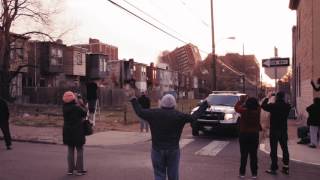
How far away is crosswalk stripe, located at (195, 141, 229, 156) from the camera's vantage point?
14.6m

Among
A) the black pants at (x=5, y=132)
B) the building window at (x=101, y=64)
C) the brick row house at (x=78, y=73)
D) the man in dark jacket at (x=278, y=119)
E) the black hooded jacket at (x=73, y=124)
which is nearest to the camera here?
the black hooded jacket at (x=73, y=124)

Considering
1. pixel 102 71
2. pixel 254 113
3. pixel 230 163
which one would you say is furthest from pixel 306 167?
pixel 102 71

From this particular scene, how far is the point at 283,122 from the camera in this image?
35.8ft

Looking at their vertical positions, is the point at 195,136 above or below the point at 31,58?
below

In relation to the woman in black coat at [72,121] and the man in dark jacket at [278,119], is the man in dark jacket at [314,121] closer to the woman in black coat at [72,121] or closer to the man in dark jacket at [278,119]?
the man in dark jacket at [278,119]

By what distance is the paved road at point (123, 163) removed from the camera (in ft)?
34.5

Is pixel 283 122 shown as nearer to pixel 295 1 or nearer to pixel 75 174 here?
pixel 75 174

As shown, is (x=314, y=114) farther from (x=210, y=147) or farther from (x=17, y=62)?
(x=17, y=62)

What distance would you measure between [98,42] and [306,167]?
9378cm

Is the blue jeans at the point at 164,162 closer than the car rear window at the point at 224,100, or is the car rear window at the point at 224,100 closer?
the blue jeans at the point at 164,162

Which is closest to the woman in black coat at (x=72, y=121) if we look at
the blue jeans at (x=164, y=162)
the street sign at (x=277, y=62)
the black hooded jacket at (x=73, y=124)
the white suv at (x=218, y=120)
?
the black hooded jacket at (x=73, y=124)

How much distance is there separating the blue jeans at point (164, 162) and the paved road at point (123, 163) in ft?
10.1

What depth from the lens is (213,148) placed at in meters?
15.9

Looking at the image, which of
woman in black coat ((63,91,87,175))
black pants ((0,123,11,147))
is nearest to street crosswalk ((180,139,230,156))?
woman in black coat ((63,91,87,175))
